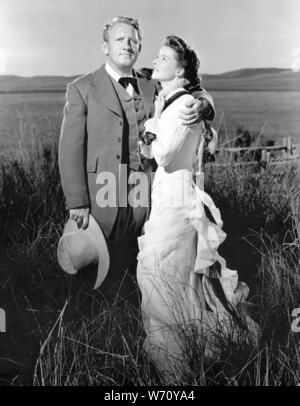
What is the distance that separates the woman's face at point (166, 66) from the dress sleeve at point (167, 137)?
6.5 inches

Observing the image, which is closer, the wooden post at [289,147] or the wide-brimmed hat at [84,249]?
the wide-brimmed hat at [84,249]

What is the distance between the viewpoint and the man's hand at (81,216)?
3629 millimetres

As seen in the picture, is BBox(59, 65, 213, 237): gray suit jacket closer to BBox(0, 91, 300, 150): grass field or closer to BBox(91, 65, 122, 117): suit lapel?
BBox(91, 65, 122, 117): suit lapel

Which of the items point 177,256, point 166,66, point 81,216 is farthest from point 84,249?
point 166,66

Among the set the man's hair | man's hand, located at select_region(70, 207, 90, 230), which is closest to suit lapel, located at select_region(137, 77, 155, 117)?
the man's hair

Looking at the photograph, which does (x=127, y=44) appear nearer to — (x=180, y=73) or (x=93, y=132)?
(x=180, y=73)

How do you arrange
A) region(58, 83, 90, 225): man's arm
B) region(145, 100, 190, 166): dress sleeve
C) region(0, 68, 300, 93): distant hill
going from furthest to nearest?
region(0, 68, 300, 93): distant hill, region(58, 83, 90, 225): man's arm, region(145, 100, 190, 166): dress sleeve

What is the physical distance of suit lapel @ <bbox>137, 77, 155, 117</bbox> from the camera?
3543 mm

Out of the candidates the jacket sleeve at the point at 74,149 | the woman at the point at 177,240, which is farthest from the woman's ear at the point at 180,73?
the jacket sleeve at the point at 74,149

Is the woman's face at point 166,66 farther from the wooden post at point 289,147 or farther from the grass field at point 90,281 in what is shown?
the wooden post at point 289,147

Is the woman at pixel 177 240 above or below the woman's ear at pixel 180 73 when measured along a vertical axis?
below

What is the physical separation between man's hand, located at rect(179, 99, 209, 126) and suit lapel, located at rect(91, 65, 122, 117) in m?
0.30

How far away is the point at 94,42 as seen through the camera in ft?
11.9
